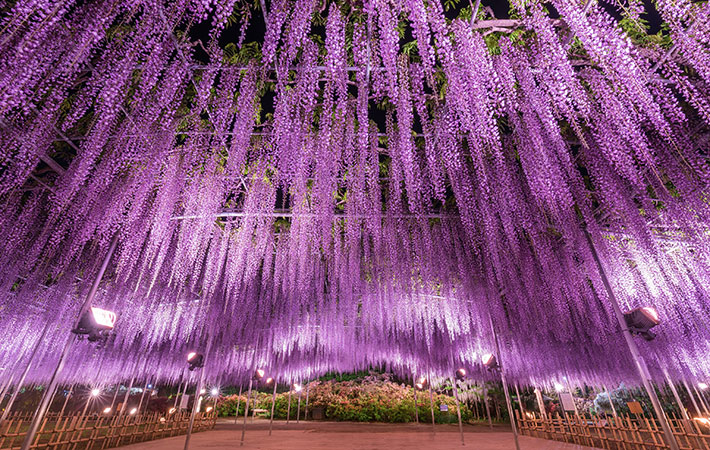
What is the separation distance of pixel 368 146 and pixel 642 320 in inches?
198

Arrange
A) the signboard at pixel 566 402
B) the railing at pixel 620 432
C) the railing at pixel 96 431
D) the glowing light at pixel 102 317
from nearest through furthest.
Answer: the glowing light at pixel 102 317 < the railing at pixel 96 431 < the railing at pixel 620 432 < the signboard at pixel 566 402

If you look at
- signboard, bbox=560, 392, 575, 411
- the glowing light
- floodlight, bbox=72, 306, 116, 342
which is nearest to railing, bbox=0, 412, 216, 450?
floodlight, bbox=72, 306, 116, 342

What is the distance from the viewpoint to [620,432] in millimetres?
7258

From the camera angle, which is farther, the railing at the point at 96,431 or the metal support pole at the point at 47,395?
the railing at the point at 96,431

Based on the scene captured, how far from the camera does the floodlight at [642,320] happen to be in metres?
4.86

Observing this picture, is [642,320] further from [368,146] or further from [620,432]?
[368,146]

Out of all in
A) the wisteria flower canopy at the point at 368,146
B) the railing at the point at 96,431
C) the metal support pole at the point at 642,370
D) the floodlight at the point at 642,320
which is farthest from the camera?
the railing at the point at 96,431

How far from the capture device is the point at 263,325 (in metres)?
12.7

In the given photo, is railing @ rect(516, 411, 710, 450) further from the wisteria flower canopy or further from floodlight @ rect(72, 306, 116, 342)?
floodlight @ rect(72, 306, 116, 342)

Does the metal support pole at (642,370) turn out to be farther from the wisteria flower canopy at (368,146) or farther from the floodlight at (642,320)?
the wisteria flower canopy at (368,146)

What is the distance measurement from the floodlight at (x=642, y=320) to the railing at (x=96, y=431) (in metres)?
9.82

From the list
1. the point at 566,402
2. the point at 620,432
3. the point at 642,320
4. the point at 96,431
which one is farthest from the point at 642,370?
the point at 96,431

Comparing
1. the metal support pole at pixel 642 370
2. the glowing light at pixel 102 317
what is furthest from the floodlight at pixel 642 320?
the glowing light at pixel 102 317

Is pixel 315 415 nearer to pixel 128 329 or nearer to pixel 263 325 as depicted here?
pixel 263 325
